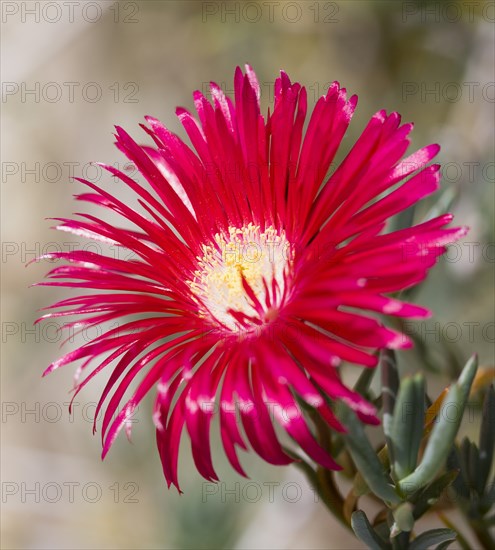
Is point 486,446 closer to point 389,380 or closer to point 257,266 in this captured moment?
Answer: point 389,380

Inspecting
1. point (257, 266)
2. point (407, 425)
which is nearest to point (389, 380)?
point (407, 425)

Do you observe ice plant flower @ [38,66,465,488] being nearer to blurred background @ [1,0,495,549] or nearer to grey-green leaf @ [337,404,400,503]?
grey-green leaf @ [337,404,400,503]

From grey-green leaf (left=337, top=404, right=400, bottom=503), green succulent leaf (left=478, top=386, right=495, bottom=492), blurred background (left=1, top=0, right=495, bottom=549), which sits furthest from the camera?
blurred background (left=1, top=0, right=495, bottom=549)

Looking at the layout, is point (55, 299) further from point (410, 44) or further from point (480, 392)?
point (480, 392)

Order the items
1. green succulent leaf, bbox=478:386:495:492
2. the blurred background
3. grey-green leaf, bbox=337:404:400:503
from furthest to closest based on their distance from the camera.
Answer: the blurred background → green succulent leaf, bbox=478:386:495:492 → grey-green leaf, bbox=337:404:400:503

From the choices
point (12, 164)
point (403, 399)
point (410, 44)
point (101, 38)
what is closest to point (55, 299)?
point (12, 164)

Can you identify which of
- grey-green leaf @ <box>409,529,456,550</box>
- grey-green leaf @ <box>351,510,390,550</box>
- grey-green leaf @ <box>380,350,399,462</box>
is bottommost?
grey-green leaf @ <box>409,529,456,550</box>

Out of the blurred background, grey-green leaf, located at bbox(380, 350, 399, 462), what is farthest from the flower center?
the blurred background
